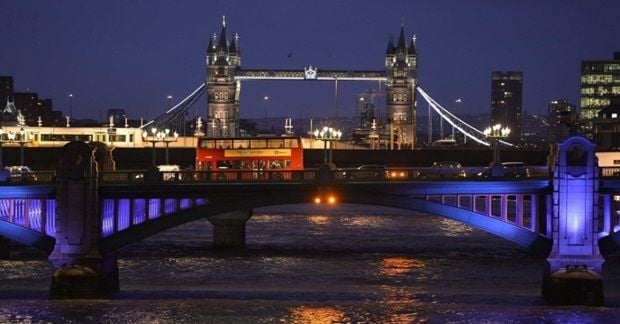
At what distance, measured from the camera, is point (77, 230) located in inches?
1759

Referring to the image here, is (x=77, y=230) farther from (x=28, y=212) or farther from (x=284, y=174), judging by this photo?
(x=284, y=174)

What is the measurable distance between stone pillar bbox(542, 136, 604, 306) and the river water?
42.8 inches

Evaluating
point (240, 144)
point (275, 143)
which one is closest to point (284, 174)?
point (240, 144)

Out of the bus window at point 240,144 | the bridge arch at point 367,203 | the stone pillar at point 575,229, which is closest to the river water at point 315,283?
the stone pillar at point 575,229

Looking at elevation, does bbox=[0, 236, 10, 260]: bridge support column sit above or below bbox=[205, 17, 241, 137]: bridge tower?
below

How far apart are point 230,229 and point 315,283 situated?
16.6 metres

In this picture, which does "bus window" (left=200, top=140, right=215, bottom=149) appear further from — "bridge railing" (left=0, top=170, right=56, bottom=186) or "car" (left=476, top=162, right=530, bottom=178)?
"car" (left=476, top=162, right=530, bottom=178)

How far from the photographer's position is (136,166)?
130 m

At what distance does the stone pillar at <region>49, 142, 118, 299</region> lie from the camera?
44.5 metres

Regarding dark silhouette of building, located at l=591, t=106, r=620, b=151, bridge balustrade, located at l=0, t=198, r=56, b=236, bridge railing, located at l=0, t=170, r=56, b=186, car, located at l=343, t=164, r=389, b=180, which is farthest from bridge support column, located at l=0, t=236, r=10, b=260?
dark silhouette of building, located at l=591, t=106, r=620, b=151

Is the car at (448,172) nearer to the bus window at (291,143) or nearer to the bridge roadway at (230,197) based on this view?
the bridge roadway at (230,197)

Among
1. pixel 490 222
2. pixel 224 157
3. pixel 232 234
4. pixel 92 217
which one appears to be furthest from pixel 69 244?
pixel 224 157

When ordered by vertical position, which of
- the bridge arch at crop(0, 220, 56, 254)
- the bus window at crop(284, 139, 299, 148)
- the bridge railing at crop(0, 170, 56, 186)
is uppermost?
the bus window at crop(284, 139, 299, 148)

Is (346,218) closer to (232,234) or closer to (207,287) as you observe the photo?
(232,234)
